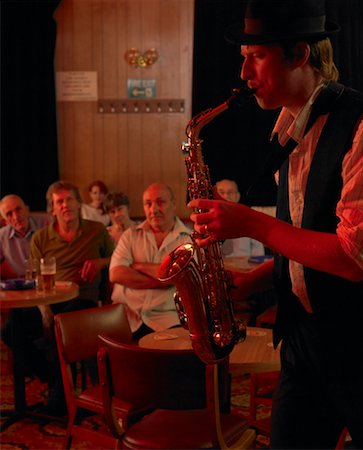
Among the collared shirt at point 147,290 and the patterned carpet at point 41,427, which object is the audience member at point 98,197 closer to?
the patterned carpet at point 41,427

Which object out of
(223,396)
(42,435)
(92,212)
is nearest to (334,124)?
(223,396)

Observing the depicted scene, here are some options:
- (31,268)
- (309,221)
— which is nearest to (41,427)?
(31,268)

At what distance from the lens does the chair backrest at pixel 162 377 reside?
8.86 ft

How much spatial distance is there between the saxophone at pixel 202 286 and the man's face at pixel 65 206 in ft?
10.1

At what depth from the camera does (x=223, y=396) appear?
111 inches

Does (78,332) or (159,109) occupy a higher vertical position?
(159,109)

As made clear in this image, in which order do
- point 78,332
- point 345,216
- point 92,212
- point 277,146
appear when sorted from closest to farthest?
point 345,216 → point 277,146 → point 78,332 → point 92,212

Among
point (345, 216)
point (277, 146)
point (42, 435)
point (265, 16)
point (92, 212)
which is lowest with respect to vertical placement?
point (42, 435)

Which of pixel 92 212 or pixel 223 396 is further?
pixel 92 212

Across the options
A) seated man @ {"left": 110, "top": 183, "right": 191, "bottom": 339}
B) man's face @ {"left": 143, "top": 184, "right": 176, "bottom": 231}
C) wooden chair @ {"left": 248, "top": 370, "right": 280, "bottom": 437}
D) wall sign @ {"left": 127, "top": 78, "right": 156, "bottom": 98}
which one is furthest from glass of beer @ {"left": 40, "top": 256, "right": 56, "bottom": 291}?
wall sign @ {"left": 127, "top": 78, "right": 156, "bottom": 98}

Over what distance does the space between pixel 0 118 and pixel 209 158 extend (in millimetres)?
2476

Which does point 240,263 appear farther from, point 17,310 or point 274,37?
point 274,37

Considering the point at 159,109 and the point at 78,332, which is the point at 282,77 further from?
the point at 159,109

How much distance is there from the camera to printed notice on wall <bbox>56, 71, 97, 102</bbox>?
8.76 metres
